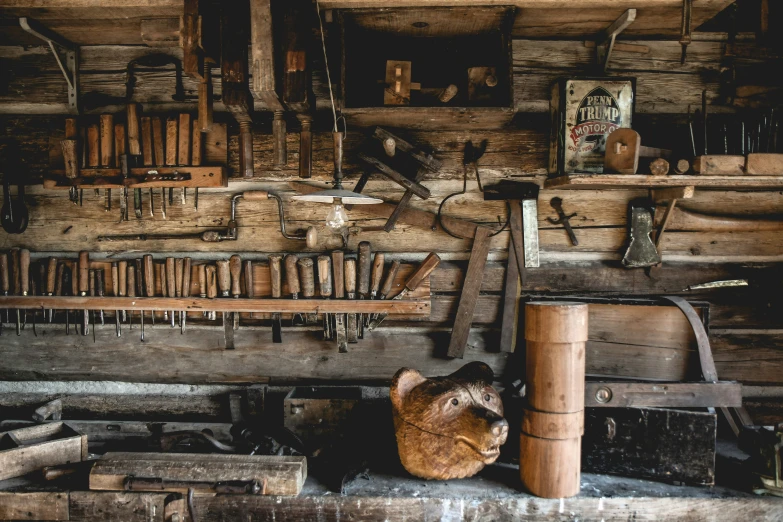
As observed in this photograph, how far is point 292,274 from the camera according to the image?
9.34 ft

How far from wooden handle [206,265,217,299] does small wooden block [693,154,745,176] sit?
243cm

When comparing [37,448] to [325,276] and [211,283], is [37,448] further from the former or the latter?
[325,276]

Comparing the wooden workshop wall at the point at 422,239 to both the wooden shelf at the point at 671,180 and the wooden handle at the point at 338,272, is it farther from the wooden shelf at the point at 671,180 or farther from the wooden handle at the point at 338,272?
the wooden shelf at the point at 671,180

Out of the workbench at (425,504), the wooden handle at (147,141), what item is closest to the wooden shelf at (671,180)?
the workbench at (425,504)

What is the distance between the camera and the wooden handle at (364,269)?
285 centimetres

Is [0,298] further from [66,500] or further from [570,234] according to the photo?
[570,234]

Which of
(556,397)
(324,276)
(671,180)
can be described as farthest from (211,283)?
(671,180)

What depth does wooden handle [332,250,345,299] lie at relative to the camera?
283 cm

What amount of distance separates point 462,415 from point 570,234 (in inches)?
49.5

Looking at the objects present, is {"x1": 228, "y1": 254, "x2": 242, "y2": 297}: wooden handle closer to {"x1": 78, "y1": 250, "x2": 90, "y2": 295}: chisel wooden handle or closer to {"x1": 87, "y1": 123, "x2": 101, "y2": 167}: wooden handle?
{"x1": 78, "y1": 250, "x2": 90, "y2": 295}: chisel wooden handle

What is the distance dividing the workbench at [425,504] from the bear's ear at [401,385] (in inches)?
14.6

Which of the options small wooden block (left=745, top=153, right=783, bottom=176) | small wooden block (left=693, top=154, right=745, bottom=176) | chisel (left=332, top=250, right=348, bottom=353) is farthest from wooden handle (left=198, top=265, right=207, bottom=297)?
small wooden block (left=745, top=153, right=783, bottom=176)

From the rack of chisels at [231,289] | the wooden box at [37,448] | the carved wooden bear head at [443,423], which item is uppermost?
the rack of chisels at [231,289]

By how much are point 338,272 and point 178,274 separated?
86 cm
